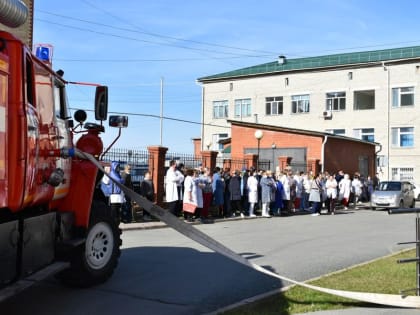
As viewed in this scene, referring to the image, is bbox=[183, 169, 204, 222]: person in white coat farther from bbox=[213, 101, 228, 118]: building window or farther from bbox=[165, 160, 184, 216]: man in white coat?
bbox=[213, 101, 228, 118]: building window

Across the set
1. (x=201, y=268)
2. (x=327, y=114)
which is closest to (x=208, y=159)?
(x=201, y=268)

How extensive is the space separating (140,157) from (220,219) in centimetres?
368

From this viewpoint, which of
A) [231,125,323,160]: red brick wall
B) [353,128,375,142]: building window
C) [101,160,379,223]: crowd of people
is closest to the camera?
[101,160,379,223]: crowd of people

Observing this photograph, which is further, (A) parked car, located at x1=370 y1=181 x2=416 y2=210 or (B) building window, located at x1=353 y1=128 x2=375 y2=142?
(B) building window, located at x1=353 y1=128 x2=375 y2=142

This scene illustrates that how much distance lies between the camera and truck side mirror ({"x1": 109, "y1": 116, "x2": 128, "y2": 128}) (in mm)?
7408

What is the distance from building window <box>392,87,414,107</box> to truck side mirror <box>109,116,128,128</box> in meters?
42.3

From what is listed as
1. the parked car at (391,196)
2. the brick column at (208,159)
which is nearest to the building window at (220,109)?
the parked car at (391,196)

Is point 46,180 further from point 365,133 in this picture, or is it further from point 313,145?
point 365,133

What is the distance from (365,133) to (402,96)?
Answer: 448cm

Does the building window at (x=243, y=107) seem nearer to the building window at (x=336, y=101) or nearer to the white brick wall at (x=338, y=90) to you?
the white brick wall at (x=338, y=90)

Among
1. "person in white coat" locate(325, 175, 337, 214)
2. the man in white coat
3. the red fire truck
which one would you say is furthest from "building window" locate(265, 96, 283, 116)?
the red fire truck

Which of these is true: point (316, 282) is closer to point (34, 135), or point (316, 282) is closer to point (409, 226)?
point (34, 135)

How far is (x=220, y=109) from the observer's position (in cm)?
5722

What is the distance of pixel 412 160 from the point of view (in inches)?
1812
